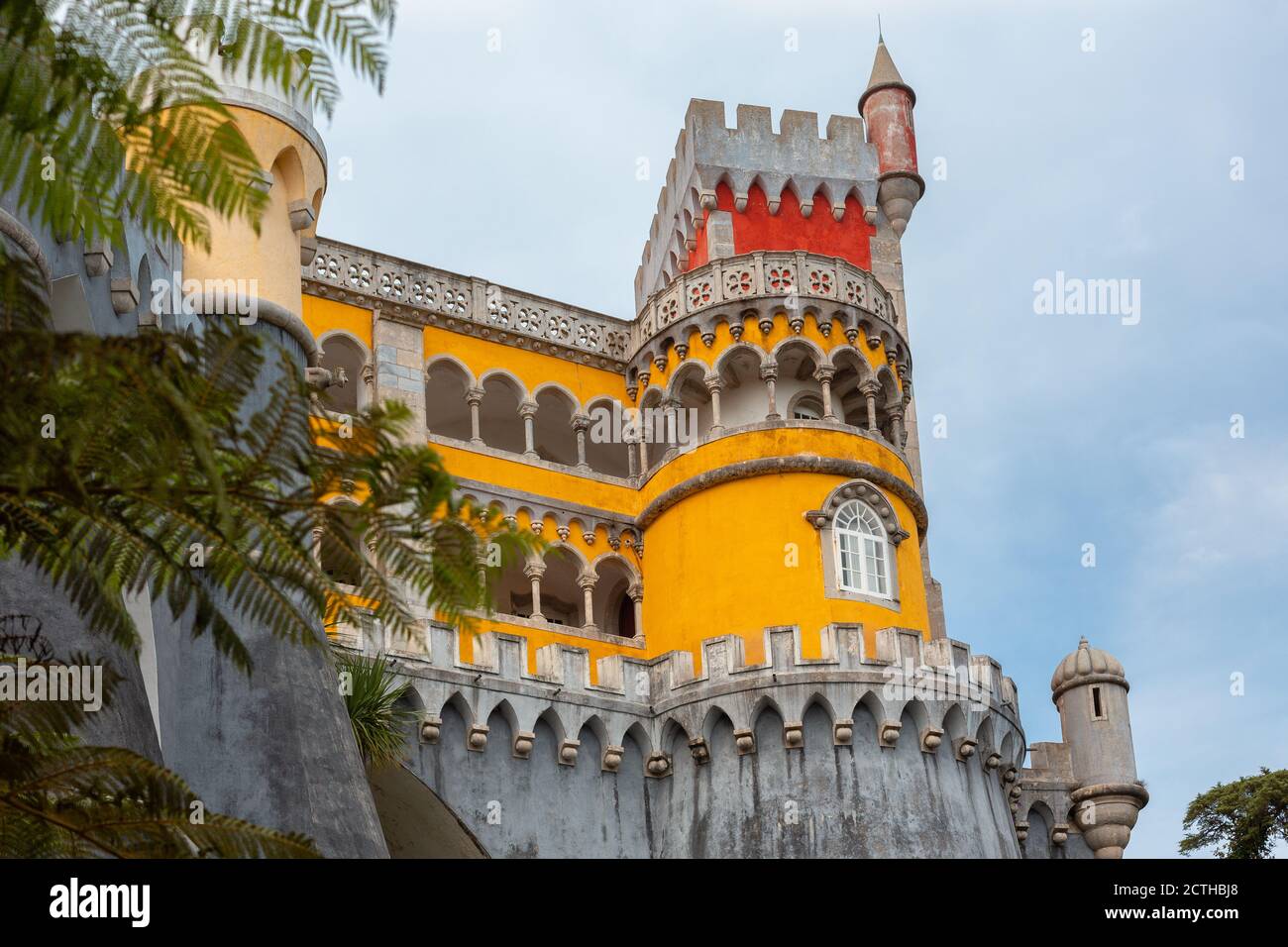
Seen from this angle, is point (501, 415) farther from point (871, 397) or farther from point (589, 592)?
point (871, 397)

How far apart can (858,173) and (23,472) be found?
32.5 m

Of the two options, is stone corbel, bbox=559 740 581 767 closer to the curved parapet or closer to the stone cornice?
the curved parapet

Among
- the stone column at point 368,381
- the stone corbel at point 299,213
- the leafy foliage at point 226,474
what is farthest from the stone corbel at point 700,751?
the leafy foliage at point 226,474

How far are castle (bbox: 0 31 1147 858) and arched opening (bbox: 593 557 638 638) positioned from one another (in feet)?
0.17

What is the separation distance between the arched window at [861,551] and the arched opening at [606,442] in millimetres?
4836

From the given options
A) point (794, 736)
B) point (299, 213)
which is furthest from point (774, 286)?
point (299, 213)

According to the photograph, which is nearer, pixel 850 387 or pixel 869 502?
pixel 869 502

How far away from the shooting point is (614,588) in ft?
114

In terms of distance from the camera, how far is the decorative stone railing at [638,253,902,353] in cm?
3281

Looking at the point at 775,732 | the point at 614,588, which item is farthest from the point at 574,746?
the point at 614,588

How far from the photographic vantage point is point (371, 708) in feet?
82.5

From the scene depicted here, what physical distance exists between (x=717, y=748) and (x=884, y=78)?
15.9 meters

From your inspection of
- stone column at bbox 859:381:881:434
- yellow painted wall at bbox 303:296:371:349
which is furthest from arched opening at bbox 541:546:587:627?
stone column at bbox 859:381:881:434

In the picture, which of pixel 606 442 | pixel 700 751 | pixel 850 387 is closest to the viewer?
pixel 700 751
